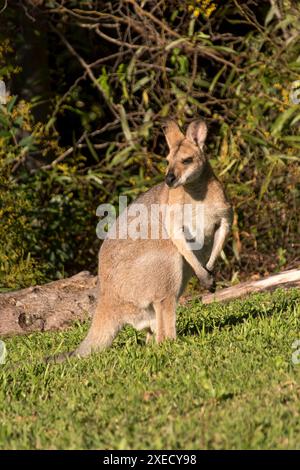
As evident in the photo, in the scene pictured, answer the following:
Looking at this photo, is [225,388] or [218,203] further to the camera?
[218,203]

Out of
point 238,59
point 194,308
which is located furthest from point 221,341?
point 238,59

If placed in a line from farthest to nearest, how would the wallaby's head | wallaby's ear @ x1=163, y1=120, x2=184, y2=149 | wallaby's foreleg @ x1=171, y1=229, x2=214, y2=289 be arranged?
1. wallaby's ear @ x1=163, y1=120, x2=184, y2=149
2. the wallaby's head
3. wallaby's foreleg @ x1=171, y1=229, x2=214, y2=289

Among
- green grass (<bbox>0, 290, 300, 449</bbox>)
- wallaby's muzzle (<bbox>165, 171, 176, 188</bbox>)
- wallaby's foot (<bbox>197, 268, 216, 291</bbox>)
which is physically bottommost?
green grass (<bbox>0, 290, 300, 449</bbox>)

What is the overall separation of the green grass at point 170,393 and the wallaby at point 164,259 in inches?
7.8

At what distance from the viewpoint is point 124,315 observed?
6.66 metres

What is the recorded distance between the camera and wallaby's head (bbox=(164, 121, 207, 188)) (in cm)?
709

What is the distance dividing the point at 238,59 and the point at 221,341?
17.3ft

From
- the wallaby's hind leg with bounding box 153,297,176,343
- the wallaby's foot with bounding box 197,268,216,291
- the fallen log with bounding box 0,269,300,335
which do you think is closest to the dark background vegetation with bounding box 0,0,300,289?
the fallen log with bounding box 0,269,300,335

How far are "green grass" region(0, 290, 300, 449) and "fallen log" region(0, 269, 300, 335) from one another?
1157mm

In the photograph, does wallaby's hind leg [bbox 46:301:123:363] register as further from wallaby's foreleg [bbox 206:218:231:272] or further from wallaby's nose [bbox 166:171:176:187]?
wallaby's nose [bbox 166:171:176:187]

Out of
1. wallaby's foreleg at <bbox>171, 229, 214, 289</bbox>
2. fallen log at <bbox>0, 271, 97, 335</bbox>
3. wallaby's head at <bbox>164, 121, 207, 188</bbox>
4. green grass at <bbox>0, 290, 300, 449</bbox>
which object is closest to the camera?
green grass at <bbox>0, 290, 300, 449</bbox>

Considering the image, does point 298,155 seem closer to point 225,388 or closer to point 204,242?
point 204,242

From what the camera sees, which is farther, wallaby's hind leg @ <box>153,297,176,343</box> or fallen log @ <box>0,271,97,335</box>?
fallen log @ <box>0,271,97,335</box>
